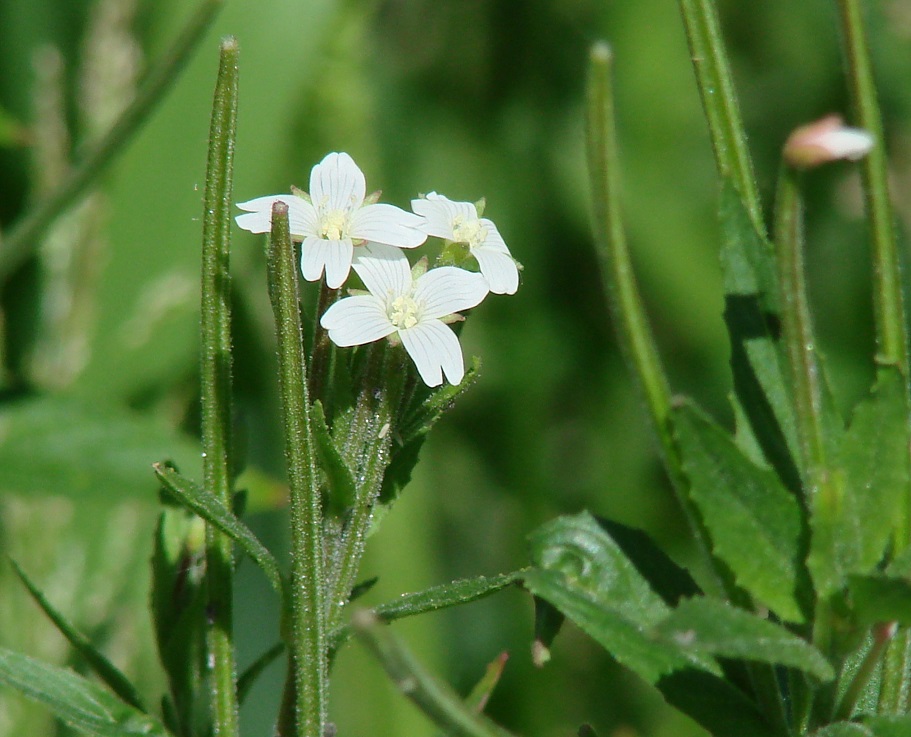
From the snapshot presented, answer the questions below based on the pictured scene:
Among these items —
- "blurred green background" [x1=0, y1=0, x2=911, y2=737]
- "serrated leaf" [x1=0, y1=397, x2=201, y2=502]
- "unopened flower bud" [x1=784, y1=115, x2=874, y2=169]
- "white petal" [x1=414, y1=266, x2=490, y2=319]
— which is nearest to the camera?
"unopened flower bud" [x1=784, y1=115, x2=874, y2=169]

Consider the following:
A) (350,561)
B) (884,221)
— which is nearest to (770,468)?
(884,221)

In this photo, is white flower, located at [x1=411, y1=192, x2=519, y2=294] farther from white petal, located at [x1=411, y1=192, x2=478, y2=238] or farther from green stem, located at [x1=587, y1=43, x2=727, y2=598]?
green stem, located at [x1=587, y1=43, x2=727, y2=598]

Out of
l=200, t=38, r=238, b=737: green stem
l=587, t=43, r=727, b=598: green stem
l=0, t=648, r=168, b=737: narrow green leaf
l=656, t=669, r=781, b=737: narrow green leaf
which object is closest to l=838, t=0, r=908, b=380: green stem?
l=587, t=43, r=727, b=598: green stem

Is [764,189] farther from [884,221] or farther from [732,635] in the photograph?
[732,635]

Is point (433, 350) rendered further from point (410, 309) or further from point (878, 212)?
point (878, 212)

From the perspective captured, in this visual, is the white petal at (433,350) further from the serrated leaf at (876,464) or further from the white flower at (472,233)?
the serrated leaf at (876,464)

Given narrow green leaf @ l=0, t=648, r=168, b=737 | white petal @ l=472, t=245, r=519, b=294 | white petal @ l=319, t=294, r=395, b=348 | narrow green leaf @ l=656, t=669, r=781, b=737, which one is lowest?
narrow green leaf @ l=656, t=669, r=781, b=737

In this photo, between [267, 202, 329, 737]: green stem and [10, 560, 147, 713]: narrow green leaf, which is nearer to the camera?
[267, 202, 329, 737]: green stem
